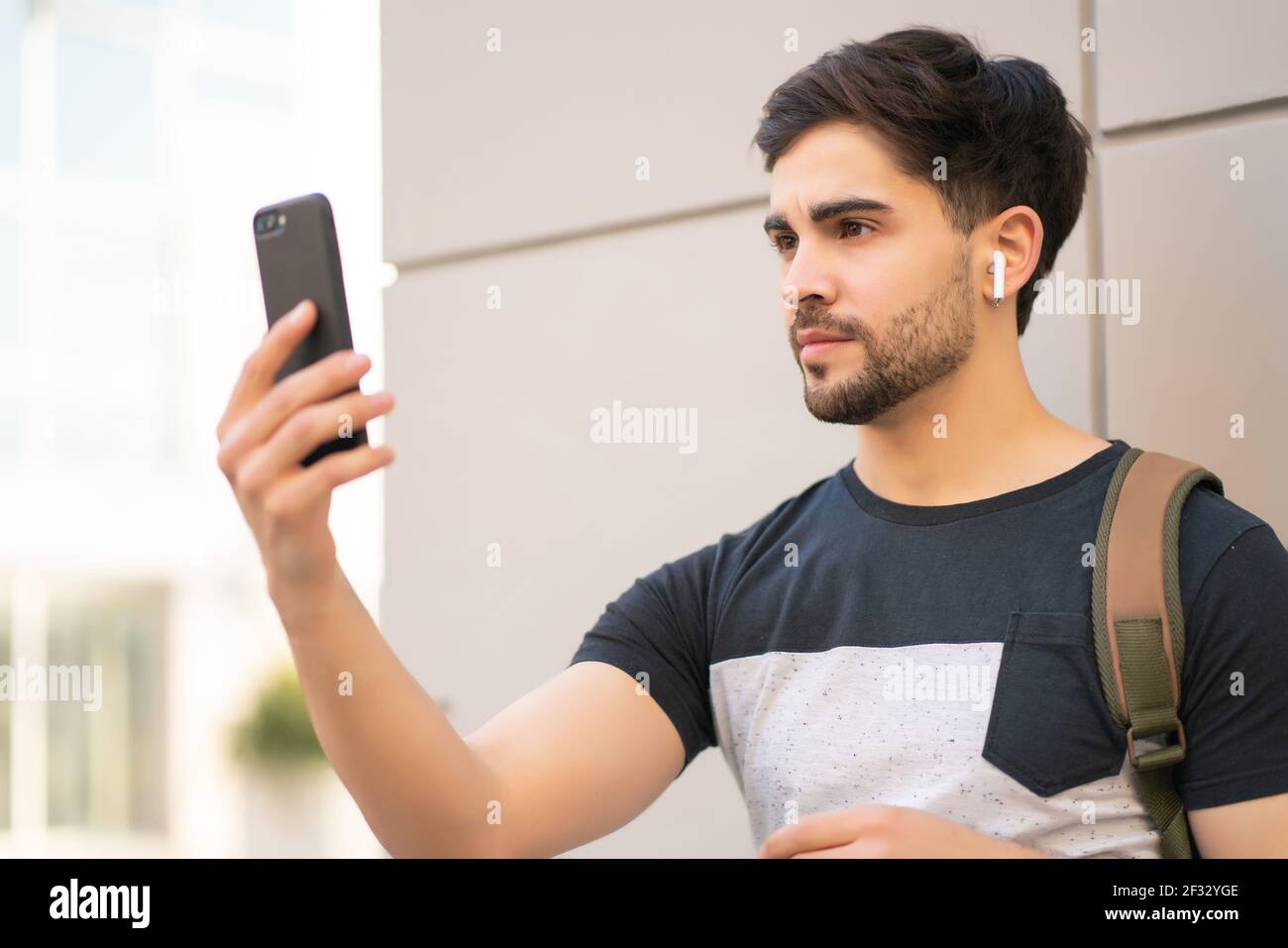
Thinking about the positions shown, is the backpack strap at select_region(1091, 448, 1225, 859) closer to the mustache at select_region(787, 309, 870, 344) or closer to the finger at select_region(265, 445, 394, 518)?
the mustache at select_region(787, 309, 870, 344)

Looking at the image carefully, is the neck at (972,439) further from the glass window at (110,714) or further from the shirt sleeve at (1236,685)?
the glass window at (110,714)

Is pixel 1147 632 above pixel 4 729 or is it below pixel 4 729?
above

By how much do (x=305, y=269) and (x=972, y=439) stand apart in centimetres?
95

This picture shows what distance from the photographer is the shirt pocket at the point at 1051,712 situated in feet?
5.32

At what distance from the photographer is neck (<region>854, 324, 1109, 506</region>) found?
1.87 metres

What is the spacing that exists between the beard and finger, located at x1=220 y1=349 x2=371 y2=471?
764 mm

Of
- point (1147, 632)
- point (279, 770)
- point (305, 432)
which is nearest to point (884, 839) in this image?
point (1147, 632)

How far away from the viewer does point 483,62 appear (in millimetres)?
2996

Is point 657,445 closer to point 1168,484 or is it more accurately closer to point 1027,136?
point 1027,136

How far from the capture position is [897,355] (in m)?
1.85

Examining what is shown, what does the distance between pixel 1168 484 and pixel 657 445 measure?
3.96ft

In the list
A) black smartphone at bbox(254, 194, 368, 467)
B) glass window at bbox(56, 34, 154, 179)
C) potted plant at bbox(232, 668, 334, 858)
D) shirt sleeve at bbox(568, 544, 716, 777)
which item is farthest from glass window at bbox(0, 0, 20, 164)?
black smartphone at bbox(254, 194, 368, 467)
